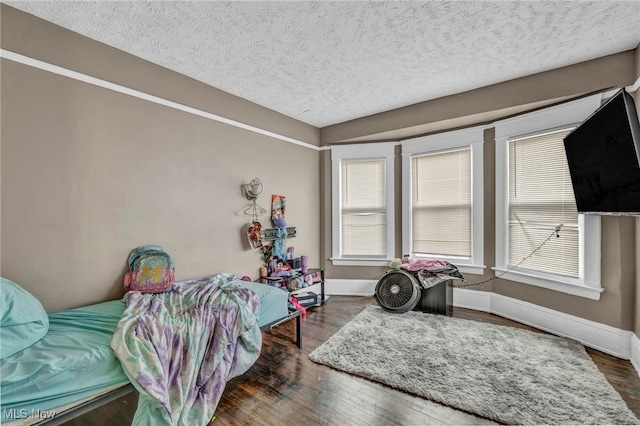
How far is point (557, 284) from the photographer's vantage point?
2.80 m

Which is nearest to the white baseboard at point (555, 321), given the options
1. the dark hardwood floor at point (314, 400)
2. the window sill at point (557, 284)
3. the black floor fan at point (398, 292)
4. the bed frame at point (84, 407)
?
the dark hardwood floor at point (314, 400)

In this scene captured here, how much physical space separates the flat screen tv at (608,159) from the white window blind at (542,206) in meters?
0.32

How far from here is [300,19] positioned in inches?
76.2

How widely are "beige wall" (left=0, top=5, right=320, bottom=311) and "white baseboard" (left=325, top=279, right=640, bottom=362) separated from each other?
103 inches

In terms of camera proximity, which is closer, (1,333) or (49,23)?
(1,333)

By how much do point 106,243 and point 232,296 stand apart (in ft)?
3.77

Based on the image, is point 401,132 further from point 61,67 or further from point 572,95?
point 61,67

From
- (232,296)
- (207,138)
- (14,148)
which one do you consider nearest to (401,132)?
(207,138)

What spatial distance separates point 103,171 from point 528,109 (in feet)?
14.1

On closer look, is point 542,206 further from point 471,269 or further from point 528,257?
point 471,269

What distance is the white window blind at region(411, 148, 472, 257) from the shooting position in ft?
11.9

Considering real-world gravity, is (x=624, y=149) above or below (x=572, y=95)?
below

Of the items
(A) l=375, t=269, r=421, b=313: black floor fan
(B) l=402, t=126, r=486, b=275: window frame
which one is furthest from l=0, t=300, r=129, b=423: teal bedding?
(B) l=402, t=126, r=486, b=275: window frame

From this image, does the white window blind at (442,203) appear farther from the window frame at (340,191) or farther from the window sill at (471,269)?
the window frame at (340,191)
